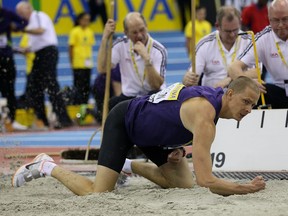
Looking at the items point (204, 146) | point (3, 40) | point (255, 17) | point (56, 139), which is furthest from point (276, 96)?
point (3, 40)

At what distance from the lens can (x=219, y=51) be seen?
1109cm

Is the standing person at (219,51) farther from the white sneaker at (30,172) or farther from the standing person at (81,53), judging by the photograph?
the standing person at (81,53)

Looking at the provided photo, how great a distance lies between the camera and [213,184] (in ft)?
23.9

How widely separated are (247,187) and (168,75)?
11676 millimetres

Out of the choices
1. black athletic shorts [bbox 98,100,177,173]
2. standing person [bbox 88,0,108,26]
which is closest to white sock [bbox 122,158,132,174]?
A: black athletic shorts [bbox 98,100,177,173]

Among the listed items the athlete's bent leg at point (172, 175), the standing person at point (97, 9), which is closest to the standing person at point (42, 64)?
the standing person at point (97, 9)

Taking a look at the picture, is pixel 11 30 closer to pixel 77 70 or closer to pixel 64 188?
pixel 77 70

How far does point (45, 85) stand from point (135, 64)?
4.65 meters

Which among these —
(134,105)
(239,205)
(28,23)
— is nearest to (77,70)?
(28,23)

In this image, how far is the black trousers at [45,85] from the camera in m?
15.7

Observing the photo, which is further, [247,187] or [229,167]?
[229,167]

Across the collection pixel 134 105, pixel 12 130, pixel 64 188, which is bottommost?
pixel 12 130

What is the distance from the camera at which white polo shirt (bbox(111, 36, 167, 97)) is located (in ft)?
37.1

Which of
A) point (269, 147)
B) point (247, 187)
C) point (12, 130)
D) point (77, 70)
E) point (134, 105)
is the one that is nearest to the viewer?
point (247, 187)
